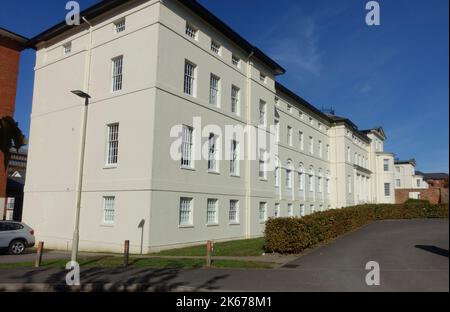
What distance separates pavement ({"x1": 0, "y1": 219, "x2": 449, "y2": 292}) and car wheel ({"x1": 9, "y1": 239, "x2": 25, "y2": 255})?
7667mm

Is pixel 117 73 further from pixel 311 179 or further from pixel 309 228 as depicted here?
pixel 311 179

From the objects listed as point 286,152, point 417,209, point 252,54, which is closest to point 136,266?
point 252,54

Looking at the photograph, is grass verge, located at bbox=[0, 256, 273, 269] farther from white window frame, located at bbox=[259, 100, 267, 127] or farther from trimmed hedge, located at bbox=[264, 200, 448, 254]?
white window frame, located at bbox=[259, 100, 267, 127]

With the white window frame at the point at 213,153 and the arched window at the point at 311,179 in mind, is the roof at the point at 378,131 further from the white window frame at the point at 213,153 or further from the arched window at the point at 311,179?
the white window frame at the point at 213,153

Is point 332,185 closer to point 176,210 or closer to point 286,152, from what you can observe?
point 286,152

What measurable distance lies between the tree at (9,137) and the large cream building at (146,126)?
15370mm

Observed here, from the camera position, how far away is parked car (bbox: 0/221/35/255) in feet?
66.4

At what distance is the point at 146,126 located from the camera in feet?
67.1

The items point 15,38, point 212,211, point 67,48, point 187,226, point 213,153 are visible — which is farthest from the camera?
point 15,38

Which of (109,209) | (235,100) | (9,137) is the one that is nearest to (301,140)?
(235,100)

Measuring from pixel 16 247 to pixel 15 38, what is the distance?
17.6 meters

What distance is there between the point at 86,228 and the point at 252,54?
16166mm

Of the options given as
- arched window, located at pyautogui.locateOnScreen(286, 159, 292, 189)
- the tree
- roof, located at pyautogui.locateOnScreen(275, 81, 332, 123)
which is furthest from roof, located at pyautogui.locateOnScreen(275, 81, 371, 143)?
the tree
